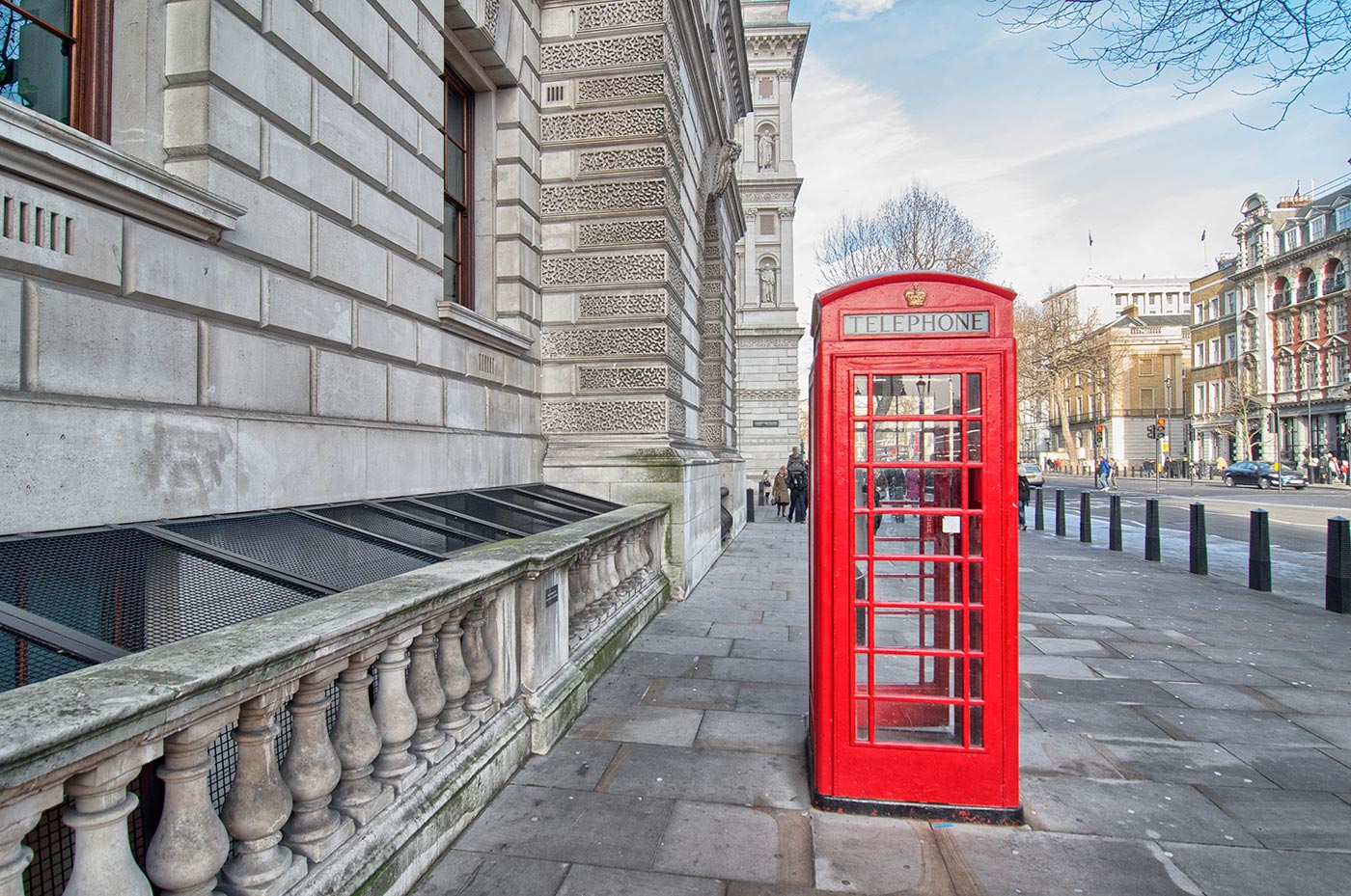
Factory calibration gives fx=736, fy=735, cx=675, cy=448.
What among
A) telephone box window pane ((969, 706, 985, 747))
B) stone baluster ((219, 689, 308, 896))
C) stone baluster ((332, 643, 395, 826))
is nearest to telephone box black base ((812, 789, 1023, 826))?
telephone box window pane ((969, 706, 985, 747))

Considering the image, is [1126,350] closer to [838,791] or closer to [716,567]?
[716,567]

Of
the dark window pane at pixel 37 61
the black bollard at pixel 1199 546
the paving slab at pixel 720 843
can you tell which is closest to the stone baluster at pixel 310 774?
the paving slab at pixel 720 843

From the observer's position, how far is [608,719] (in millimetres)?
4578

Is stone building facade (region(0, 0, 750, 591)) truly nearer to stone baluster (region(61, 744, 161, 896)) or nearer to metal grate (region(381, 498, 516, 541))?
metal grate (region(381, 498, 516, 541))

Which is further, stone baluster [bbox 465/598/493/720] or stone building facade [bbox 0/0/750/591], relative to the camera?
stone baluster [bbox 465/598/493/720]

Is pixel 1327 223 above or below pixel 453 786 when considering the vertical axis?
above

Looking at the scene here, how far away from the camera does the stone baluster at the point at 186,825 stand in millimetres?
1853

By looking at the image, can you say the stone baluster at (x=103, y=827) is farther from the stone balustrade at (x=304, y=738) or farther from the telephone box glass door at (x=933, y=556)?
the telephone box glass door at (x=933, y=556)

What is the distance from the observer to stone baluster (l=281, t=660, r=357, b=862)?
7.64 feet


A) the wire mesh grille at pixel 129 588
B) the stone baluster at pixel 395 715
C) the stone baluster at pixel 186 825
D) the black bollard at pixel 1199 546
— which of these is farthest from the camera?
the black bollard at pixel 1199 546

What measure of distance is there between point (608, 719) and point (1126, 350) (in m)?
75.7

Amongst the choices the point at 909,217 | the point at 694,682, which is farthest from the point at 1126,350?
the point at 694,682

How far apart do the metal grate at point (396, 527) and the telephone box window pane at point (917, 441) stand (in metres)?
2.61

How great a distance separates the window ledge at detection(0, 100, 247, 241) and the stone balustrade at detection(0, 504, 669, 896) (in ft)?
6.87
